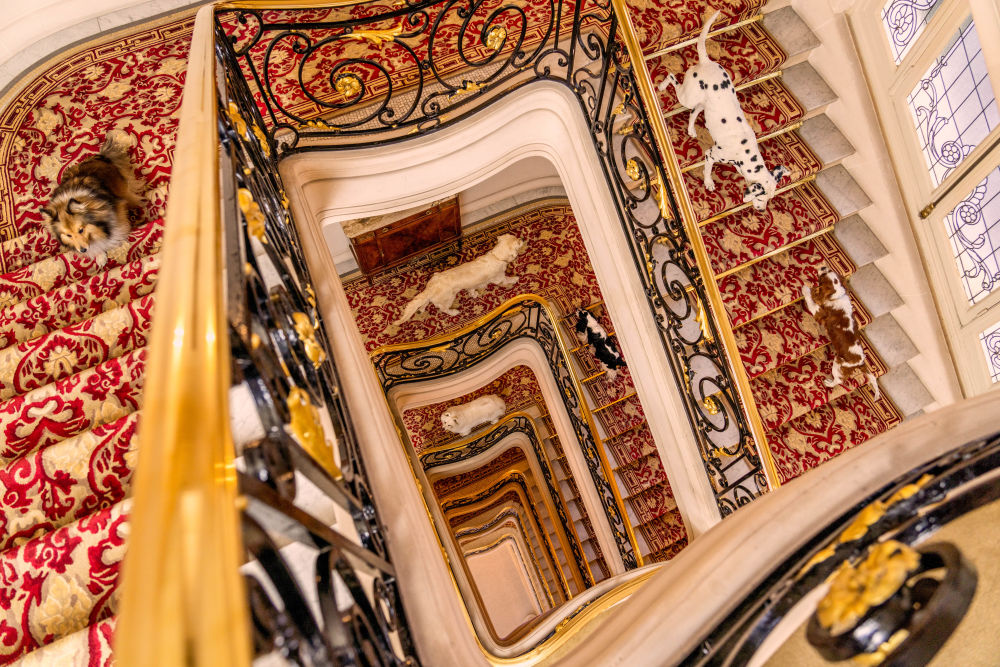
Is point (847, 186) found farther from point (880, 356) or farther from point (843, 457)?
point (843, 457)

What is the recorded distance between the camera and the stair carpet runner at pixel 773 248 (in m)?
4.17

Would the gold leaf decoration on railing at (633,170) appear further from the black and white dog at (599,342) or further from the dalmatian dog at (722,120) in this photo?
the black and white dog at (599,342)

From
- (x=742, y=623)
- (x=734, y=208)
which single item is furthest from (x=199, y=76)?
(x=734, y=208)

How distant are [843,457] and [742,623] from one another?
0.51 m

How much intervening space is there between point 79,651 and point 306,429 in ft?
3.19

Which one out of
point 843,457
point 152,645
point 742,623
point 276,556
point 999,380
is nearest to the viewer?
point 152,645

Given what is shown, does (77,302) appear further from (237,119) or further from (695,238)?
(695,238)

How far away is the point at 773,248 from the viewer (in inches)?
166

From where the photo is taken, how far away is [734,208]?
412 centimetres

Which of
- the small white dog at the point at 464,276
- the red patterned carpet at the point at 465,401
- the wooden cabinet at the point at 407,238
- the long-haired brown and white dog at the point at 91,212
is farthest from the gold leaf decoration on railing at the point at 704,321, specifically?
the red patterned carpet at the point at 465,401

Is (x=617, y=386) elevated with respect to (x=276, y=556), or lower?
elevated

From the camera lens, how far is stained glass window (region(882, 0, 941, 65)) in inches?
149

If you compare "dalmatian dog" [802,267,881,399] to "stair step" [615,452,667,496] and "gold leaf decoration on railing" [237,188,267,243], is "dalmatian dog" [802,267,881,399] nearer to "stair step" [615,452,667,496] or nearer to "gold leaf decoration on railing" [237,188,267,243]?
"stair step" [615,452,667,496]

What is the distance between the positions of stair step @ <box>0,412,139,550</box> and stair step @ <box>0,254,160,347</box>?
3.03 feet
